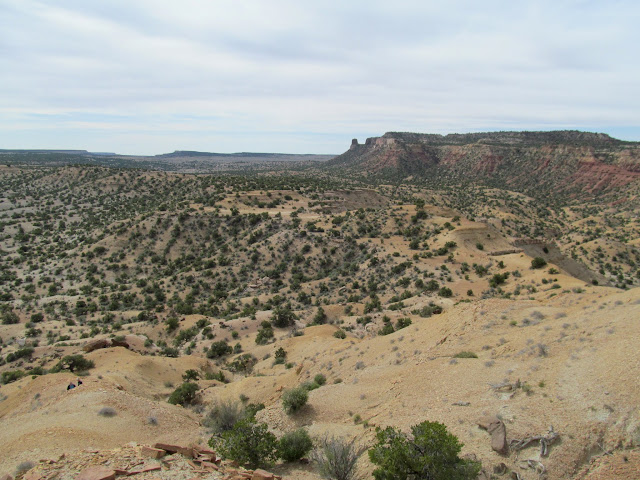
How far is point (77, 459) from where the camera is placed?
914 cm

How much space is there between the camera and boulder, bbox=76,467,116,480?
25.8ft

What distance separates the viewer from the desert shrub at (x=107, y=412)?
14.4 metres

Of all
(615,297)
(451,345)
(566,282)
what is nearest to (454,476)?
(451,345)

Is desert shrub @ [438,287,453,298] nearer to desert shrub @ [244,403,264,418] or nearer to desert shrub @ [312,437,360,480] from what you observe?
desert shrub @ [244,403,264,418]

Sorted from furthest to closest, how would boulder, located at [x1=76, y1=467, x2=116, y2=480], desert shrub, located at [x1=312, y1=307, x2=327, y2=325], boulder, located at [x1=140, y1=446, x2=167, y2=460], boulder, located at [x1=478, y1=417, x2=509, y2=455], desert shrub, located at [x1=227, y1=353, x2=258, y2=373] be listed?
desert shrub, located at [x1=312, y1=307, x2=327, y2=325] → desert shrub, located at [x1=227, y1=353, x2=258, y2=373] → boulder, located at [x1=140, y1=446, x2=167, y2=460] → boulder, located at [x1=478, y1=417, x2=509, y2=455] → boulder, located at [x1=76, y1=467, x2=116, y2=480]

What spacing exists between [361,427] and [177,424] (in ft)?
25.1

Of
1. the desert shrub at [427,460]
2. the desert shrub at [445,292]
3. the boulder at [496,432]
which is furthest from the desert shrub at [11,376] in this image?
the desert shrub at [445,292]

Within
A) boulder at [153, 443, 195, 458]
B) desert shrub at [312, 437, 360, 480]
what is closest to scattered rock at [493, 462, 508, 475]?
Result: desert shrub at [312, 437, 360, 480]

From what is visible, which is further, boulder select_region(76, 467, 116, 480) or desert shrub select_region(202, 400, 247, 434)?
desert shrub select_region(202, 400, 247, 434)

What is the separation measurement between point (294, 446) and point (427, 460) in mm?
4817

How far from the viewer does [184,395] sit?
62.7 feet

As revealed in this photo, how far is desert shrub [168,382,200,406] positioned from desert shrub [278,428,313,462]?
9.53m

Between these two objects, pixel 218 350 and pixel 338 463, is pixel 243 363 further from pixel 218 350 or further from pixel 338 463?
pixel 338 463

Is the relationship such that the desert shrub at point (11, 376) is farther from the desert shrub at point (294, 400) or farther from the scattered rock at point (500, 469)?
the scattered rock at point (500, 469)
